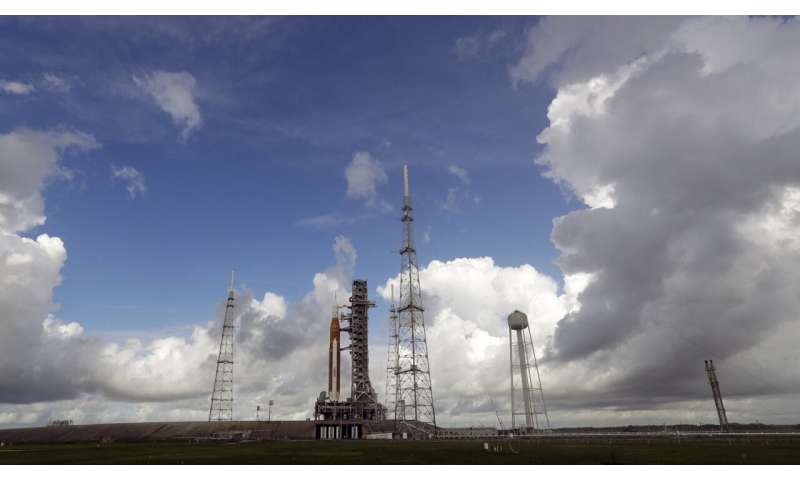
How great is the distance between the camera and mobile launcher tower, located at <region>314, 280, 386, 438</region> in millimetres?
154837

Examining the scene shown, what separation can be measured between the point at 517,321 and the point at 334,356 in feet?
203

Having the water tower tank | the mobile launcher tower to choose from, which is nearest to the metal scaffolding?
the mobile launcher tower

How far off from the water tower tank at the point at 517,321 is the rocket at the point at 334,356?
5816 centimetres

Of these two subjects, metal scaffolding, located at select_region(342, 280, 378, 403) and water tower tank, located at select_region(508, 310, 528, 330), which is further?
metal scaffolding, located at select_region(342, 280, 378, 403)

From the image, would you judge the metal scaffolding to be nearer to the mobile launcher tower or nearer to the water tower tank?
the mobile launcher tower

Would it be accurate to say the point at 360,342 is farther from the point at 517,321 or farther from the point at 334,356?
the point at 517,321

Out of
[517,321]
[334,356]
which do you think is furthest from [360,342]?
[517,321]

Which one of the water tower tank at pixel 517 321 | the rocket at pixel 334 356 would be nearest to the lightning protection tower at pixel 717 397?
the water tower tank at pixel 517 321

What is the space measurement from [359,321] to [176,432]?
3183 inches

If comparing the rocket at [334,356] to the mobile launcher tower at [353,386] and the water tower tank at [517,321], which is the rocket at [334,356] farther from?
the water tower tank at [517,321]

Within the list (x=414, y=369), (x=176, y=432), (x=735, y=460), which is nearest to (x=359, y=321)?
(x=414, y=369)

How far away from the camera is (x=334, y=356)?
17062cm

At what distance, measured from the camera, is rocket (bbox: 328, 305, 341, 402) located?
546 ft

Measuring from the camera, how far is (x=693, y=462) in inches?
1788
